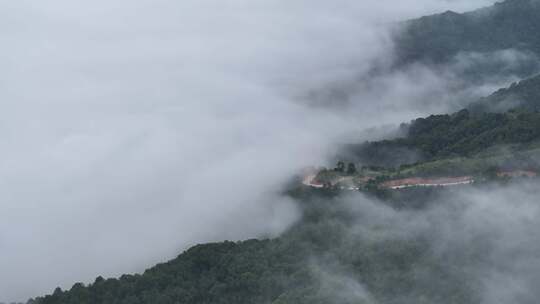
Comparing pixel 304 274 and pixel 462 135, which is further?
pixel 462 135

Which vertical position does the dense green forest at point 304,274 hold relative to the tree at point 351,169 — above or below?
below

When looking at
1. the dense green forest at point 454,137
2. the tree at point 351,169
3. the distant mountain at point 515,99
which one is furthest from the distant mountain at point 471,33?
the tree at point 351,169

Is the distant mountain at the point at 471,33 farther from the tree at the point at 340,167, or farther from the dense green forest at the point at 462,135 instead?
the tree at the point at 340,167

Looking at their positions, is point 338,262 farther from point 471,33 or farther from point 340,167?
point 471,33

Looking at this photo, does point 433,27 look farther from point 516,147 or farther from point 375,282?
point 375,282

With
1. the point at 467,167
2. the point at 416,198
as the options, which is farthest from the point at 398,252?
the point at 467,167

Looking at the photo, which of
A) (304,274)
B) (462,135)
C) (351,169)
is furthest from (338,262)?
(462,135)
